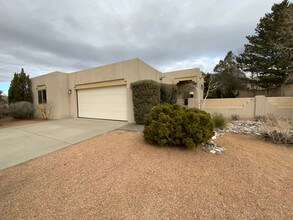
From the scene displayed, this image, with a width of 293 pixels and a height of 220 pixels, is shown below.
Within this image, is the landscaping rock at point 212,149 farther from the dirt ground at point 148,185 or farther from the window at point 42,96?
the window at point 42,96

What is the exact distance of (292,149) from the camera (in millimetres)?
4867

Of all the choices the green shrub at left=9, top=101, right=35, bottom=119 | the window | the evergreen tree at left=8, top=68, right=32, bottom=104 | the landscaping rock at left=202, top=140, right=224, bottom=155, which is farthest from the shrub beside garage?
the evergreen tree at left=8, top=68, right=32, bottom=104

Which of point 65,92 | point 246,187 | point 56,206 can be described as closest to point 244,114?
point 246,187

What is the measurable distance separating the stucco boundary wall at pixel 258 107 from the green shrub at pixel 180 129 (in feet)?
28.3

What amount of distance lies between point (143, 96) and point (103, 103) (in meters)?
3.61

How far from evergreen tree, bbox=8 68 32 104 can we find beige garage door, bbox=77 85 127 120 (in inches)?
228

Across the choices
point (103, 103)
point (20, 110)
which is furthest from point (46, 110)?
point (103, 103)

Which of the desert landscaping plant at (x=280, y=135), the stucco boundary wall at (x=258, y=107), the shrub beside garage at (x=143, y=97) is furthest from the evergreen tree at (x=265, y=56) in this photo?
the shrub beside garage at (x=143, y=97)

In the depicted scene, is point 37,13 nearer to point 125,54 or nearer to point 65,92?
point 65,92

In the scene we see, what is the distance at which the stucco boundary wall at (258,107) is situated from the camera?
394 inches

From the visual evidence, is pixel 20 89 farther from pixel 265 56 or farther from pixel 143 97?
pixel 265 56

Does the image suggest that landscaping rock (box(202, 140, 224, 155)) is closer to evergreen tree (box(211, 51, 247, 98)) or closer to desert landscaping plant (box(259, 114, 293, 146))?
desert landscaping plant (box(259, 114, 293, 146))

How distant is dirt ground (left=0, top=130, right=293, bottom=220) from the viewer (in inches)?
81.0

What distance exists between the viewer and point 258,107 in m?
10.5
